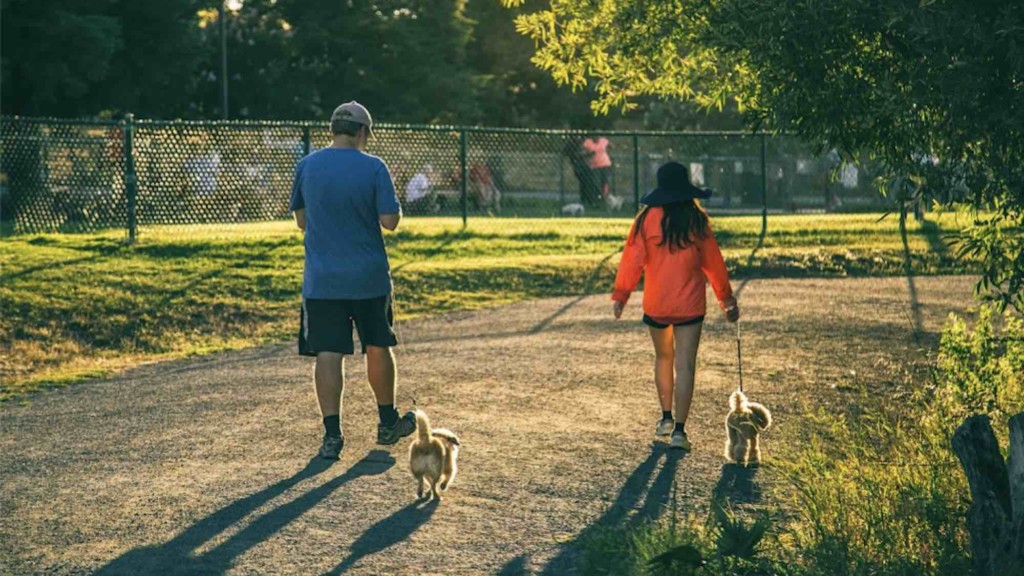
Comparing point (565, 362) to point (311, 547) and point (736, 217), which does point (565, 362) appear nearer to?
point (311, 547)

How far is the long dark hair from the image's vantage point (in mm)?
8836

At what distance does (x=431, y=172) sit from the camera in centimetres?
2641

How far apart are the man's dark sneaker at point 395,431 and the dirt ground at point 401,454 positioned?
0.36ft

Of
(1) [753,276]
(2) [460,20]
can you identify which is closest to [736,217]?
(1) [753,276]

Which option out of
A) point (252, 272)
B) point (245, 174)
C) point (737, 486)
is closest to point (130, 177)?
point (245, 174)

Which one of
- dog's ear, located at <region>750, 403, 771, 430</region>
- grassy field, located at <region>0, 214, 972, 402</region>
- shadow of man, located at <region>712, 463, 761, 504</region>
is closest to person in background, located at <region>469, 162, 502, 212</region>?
grassy field, located at <region>0, 214, 972, 402</region>

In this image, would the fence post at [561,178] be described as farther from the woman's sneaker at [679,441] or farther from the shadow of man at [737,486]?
the shadow of man at [737,486]

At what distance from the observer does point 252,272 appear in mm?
17297

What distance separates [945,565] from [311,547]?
262 cm

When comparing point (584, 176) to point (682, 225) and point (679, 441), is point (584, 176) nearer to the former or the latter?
point (682, 225)

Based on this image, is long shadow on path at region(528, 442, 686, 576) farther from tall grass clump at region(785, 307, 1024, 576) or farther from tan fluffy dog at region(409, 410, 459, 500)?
tan fluffy dog at region(409, 410, 459, 500)

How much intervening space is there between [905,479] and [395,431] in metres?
2.98

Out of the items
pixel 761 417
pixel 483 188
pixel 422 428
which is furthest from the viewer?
pixel 483 188

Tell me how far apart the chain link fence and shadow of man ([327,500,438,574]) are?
42.8ft
